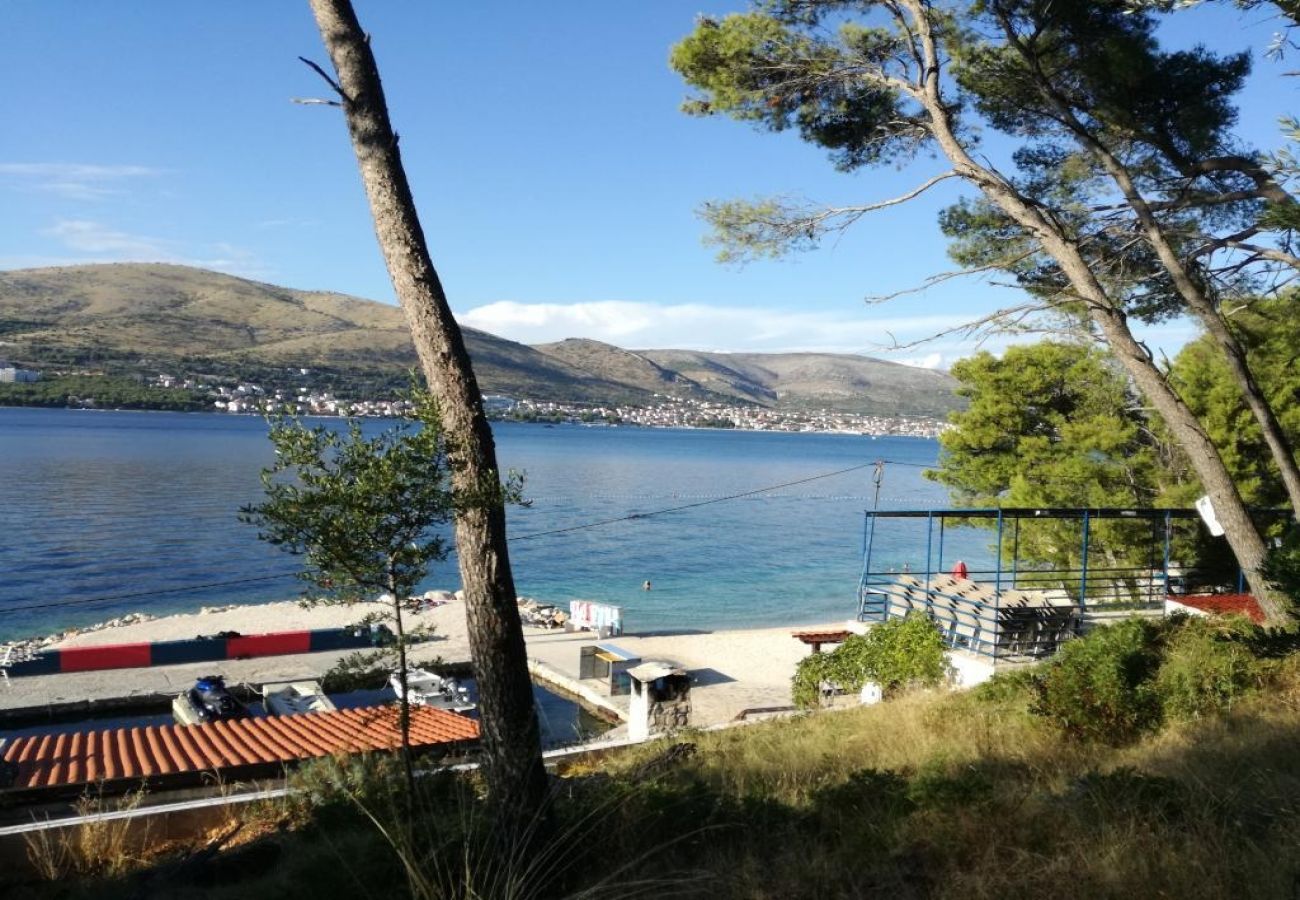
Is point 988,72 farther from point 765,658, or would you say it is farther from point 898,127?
point 765,658

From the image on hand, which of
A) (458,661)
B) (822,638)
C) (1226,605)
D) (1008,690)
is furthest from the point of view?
(458,661)

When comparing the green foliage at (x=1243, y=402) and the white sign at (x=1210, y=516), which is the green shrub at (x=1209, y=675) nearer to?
the white sign at (x=1210, y=516)

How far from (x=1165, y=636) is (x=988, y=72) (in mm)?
6012

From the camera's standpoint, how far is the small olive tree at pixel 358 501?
15.2ft

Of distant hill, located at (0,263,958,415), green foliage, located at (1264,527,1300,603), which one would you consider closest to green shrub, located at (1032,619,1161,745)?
green foliage, located at (1264,527,1300,603)

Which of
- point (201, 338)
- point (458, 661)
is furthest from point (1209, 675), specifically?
point (201, 338)

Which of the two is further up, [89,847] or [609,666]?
[89,847]

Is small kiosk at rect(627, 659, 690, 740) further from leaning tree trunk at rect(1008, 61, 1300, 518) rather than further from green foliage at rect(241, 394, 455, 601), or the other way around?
green foliage at rect(241, 394, 455, 601)

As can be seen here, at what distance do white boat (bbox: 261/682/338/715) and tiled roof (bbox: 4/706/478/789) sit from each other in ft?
10.7

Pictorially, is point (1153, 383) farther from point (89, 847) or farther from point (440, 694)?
point (440, 694)

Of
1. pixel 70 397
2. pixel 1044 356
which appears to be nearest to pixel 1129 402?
pixel 1044 356

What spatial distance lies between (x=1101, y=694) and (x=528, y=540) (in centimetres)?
3932

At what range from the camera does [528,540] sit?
148 ft

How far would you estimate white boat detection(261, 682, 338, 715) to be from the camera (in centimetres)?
1558
